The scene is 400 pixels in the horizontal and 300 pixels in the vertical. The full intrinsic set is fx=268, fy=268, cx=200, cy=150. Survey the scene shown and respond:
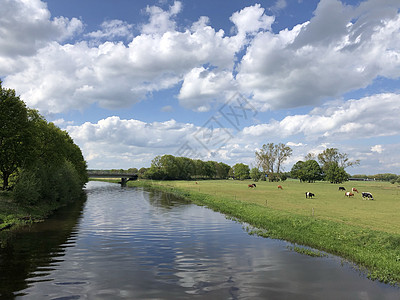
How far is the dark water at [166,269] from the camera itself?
14656 millimetres

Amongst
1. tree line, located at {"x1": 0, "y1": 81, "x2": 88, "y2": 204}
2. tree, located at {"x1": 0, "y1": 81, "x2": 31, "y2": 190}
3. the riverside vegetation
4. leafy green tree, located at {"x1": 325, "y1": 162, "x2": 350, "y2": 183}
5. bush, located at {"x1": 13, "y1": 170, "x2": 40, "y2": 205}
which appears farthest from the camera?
leafy green tree, located at {"x1": 325, "y1": 162, "x2": 350, "y2": 183}

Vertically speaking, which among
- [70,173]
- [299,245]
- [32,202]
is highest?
[70,173]

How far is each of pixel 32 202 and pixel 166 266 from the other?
33733 millimetres

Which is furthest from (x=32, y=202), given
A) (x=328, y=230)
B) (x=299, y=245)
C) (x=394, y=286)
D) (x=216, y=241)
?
(x=394, y=286)

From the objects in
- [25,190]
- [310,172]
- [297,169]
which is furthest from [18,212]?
[297,169]

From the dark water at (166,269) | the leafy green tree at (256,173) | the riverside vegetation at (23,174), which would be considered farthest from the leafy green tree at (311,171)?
the dark water at (166,269)

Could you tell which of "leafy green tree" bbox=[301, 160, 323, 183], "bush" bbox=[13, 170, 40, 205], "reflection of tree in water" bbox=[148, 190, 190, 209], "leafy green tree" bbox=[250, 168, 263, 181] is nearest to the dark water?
"bush" bbox=[13, 170, 40, 205]

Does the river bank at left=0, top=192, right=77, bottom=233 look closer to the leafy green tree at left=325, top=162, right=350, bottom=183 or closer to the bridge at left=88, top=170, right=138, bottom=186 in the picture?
the bridge at left=88, top=170, right=138, bottom=186

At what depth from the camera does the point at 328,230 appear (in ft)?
88.6

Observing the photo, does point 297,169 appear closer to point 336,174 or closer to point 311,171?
point 311,171

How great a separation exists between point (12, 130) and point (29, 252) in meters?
29.9

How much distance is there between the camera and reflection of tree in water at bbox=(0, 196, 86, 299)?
1565cm

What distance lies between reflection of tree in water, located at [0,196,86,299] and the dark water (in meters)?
0.06

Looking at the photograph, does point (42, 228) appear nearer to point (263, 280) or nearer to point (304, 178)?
point (263, 280)
